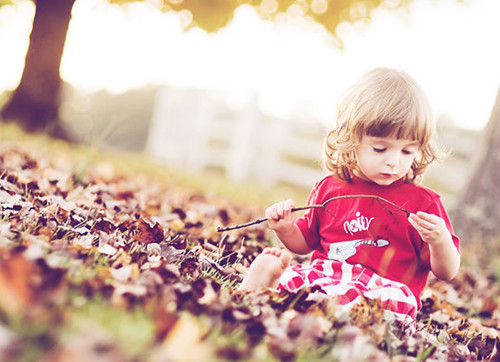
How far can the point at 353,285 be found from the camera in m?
2.09

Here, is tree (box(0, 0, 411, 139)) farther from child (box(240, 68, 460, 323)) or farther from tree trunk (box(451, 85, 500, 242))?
child (box(240, 68, 460, 323))

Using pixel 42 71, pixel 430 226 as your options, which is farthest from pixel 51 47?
pixel 430 226

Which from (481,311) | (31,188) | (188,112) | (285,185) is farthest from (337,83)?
(31,188)

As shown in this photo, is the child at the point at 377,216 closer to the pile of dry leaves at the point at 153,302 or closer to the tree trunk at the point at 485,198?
the pile of dry leaves at the point at 153,302

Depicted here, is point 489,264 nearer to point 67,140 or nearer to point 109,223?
point 109,223

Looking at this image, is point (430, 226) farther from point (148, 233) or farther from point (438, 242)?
point (148, 233)

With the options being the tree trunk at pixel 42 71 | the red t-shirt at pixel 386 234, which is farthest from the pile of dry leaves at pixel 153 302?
the tree trunk at pixel 42 71

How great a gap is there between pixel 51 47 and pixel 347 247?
22.2 ft

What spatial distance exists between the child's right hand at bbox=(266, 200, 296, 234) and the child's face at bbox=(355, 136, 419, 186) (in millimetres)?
390

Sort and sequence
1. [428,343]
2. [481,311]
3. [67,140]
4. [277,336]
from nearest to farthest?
[277,336], [428,343], [481,311], [67,140]

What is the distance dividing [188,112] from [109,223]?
11.6 metres

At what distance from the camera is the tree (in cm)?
750

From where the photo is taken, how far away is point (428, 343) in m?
1.93

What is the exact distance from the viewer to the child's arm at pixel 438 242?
2.03 m
